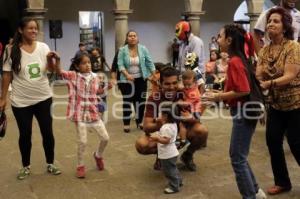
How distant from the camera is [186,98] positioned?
3.99 m

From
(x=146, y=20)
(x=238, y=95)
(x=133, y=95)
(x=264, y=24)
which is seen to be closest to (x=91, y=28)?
(x=146, y=20)

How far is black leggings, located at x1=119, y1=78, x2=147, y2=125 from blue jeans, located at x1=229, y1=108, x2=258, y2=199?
321 cm

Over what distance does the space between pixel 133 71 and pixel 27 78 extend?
232cm

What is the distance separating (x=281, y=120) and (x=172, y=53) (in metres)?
14.9

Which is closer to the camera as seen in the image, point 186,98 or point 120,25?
point 186,98

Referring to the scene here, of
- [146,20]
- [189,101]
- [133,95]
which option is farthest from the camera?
[146,20]

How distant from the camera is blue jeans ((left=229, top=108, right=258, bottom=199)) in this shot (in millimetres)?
3014

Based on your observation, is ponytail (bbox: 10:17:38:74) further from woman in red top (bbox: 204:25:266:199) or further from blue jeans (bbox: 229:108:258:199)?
blue jeans (bbox: 229:108:258:199)

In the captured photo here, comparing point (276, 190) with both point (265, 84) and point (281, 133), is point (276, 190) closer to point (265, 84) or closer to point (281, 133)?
point (281, 133)

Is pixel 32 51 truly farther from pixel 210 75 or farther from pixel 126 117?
pixel 210 75

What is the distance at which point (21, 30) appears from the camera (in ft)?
12.9

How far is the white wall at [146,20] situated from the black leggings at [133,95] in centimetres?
1006

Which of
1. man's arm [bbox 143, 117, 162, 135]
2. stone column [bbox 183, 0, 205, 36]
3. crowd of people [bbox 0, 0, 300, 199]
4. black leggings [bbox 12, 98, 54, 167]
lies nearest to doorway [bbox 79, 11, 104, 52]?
stone column [bbox 183, 0, 205, 36]

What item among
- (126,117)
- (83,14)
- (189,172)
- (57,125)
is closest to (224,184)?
(189,172)
